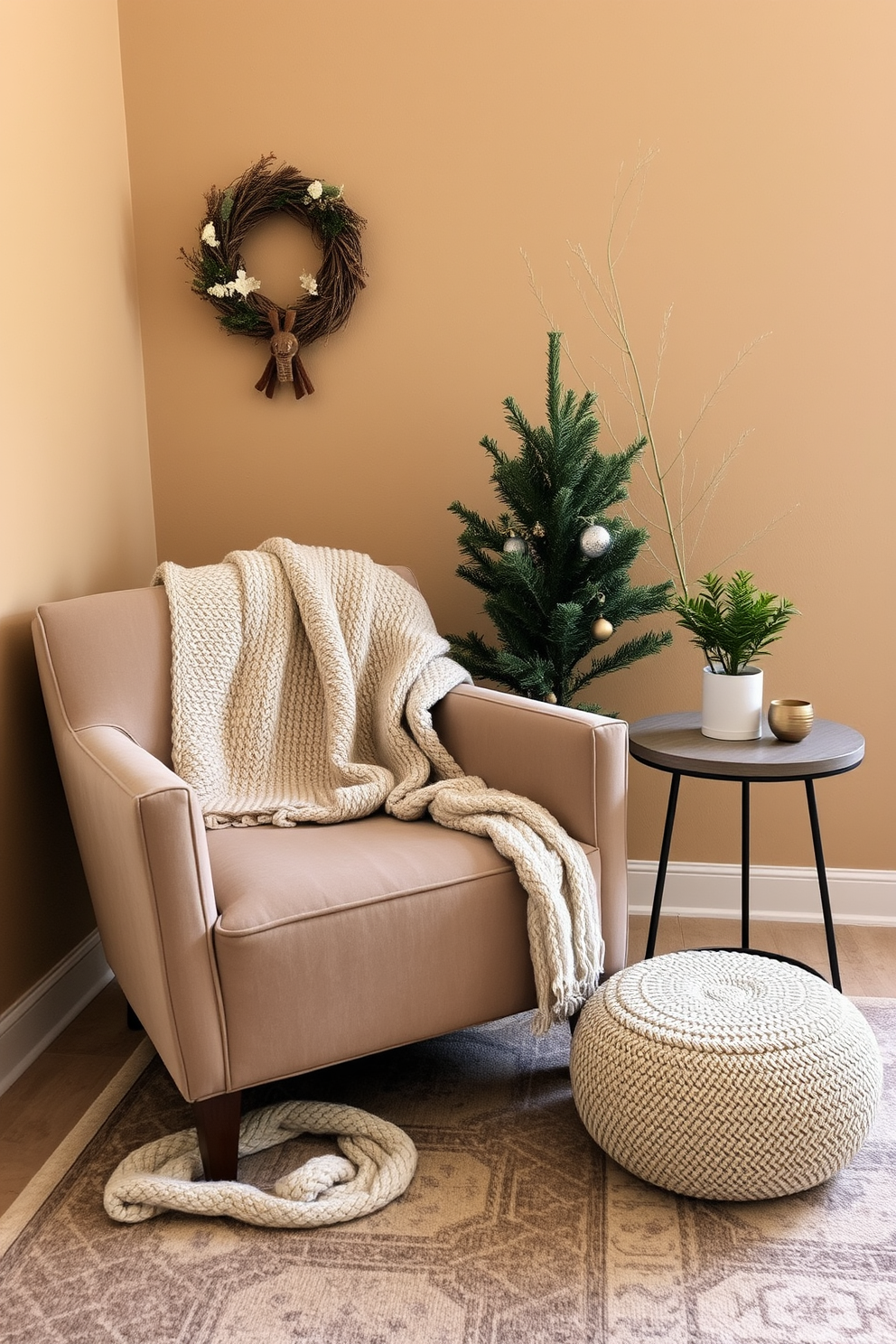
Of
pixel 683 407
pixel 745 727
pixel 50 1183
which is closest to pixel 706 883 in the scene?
A: pixel 745 727

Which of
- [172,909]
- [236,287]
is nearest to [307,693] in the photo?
[172,909]

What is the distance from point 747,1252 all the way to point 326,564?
136cm

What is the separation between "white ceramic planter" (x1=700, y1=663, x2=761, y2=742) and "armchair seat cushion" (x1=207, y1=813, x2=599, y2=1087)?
41 cm

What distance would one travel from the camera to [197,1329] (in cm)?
129

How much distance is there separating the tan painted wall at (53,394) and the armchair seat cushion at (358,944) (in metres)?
0.49

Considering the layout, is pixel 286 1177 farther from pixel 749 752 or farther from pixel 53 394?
pixel 53 394

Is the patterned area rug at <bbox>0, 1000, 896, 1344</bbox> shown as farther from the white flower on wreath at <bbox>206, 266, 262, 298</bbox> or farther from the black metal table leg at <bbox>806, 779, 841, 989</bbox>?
the white flower on wreath at <bbox>206, 266, 262, 298</bbox>

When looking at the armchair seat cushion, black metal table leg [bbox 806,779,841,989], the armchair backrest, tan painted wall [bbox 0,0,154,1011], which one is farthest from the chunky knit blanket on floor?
black metal table leg [bbox 806,779,841,989]

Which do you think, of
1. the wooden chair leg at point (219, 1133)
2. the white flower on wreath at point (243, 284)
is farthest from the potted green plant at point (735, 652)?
the white flower on wreath at point (243, 284)

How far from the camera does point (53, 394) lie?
82.1 inches

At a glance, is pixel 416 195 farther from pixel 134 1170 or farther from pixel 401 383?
pixel 134 1170

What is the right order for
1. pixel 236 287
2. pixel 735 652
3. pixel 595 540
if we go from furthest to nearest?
pixel 236 287 → pixel 595 540 → pixel 735 652

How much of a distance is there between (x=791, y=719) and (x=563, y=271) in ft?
3.71

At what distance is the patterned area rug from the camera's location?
129 centimetres
